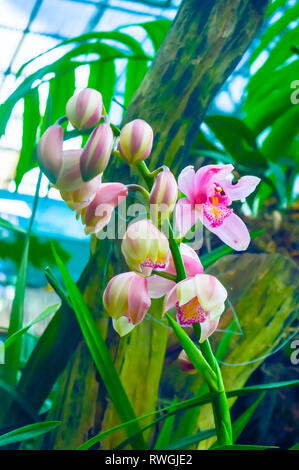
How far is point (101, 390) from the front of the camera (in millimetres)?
479

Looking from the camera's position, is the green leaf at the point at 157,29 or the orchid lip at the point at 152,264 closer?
the orchid lip at the point at 152,264

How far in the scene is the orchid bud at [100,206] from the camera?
290 millimetres

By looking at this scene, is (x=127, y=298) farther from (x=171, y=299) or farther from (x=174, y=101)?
(x=174, y=101)

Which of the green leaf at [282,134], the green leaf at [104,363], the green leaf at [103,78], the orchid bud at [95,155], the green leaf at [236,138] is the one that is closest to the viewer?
the orchid bud at [95,155]

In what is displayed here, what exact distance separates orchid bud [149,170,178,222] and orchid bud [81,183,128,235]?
3cm

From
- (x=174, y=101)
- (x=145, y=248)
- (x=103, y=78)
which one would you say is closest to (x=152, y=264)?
(x=145, y=248)

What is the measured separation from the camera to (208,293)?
290 millimetres

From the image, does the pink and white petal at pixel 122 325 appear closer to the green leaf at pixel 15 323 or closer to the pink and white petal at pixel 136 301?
the pink and white petal at pixel 136 301

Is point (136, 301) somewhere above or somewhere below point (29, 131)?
below

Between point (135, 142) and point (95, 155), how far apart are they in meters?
0.03

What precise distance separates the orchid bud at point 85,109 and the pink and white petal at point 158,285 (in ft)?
0.38

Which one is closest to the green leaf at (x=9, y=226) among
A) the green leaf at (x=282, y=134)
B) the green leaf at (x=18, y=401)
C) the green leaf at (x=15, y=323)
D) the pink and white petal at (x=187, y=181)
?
the green leaf at (x=15, y=323)

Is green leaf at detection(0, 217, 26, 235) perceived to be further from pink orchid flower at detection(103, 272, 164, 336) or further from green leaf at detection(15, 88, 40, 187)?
pink orchid flower at detection(103, 272, 164, 336)

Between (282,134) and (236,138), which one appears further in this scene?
(282,134)
